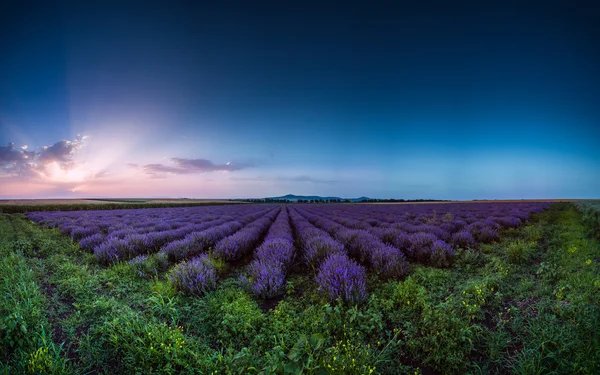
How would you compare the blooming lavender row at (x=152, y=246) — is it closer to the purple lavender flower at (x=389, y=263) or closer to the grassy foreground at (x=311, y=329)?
the grassy foreground at (x=311, y=329)

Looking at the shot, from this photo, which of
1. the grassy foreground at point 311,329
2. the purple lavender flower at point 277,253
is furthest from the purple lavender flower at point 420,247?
the purple lavender flower at point 277,253

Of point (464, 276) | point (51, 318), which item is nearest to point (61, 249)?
point (51, 318)

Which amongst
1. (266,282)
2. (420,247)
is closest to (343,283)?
(266,282)

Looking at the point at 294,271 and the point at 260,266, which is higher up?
the point at 260,266

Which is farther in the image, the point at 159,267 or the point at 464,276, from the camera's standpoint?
the point at 159,267

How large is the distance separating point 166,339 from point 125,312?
107 centimetres

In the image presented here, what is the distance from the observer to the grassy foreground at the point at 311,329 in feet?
7.54

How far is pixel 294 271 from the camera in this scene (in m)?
5.37

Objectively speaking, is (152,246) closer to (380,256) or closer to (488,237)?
(380,256)

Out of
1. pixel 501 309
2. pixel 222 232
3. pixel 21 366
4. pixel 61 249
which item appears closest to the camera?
pixel 21 366

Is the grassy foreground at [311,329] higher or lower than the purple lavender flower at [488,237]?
lower

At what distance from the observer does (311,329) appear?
9.68 feet

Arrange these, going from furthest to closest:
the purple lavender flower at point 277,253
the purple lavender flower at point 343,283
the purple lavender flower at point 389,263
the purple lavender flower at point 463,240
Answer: the purple lavender flower at point 463,240 < the purple lavender flower at point 277,253 < the purple lavender flower at point 389,263 < the purple lavender flower at point 343,283

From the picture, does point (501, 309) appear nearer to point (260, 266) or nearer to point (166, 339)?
point (260, 266)
